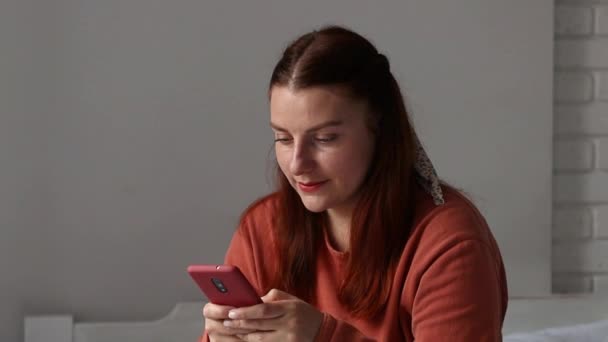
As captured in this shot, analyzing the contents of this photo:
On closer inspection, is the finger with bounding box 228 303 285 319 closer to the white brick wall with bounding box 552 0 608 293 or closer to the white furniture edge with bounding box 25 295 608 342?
the white furniture edge with bounding box 25 295 608 342

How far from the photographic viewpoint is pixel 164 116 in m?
2.03

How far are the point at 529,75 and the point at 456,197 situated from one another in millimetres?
861

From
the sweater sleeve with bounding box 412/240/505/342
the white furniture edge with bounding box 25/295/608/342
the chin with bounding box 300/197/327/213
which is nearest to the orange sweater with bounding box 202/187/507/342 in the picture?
the sweater sleeve with bounding box 412/240/505/342

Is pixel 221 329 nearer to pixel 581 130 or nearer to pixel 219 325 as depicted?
pixel 219 325

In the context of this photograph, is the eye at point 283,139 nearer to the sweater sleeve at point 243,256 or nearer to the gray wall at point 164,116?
the sweater sleeve at point 243,256

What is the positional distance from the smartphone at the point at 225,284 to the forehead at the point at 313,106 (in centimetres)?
19

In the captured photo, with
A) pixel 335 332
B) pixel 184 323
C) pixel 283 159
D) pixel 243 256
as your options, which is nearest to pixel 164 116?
pixel 184 323

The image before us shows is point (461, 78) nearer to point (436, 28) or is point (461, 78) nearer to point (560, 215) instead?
point (436, 28)

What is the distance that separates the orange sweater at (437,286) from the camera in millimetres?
1220

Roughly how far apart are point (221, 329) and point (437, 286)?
255 mm

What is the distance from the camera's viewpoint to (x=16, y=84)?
1.99 m

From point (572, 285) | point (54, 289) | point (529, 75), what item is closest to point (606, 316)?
point (572, 285)

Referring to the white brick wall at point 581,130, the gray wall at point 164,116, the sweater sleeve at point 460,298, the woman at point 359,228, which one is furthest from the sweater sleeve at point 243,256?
the white brick wall at point 581,130

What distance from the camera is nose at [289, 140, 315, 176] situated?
1.23 metres
